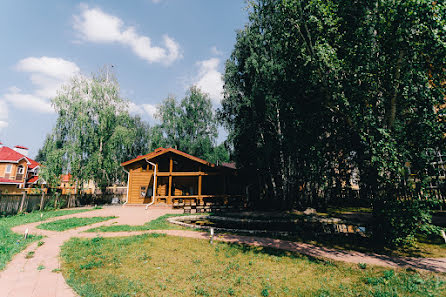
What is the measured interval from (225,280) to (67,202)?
24.8m

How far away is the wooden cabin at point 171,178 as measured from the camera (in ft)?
76.8

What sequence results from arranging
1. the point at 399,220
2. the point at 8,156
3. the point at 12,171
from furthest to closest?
1. the point at 8,156
2. the point at 12,171
3. the point at 399,220

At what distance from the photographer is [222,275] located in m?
6.20

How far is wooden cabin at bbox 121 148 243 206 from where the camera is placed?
23.4 meters

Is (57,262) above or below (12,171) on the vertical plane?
below

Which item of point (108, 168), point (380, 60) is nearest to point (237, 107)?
point (380, 60)

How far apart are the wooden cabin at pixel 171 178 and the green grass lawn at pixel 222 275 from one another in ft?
48.6

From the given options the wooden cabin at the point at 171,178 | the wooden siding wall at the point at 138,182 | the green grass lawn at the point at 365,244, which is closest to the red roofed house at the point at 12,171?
the wooden siding wall at the point at 138,182

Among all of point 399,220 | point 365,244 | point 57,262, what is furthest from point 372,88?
point 57,262

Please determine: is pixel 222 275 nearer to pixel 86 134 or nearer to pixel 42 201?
pixel 42 201

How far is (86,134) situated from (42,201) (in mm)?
9674

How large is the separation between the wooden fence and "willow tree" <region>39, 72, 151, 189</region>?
7.67 ft

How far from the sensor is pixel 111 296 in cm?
488

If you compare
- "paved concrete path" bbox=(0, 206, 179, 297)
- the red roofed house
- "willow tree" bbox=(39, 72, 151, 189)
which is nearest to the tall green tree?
"willow tree" bbox=(39, 72, 151, 189)
